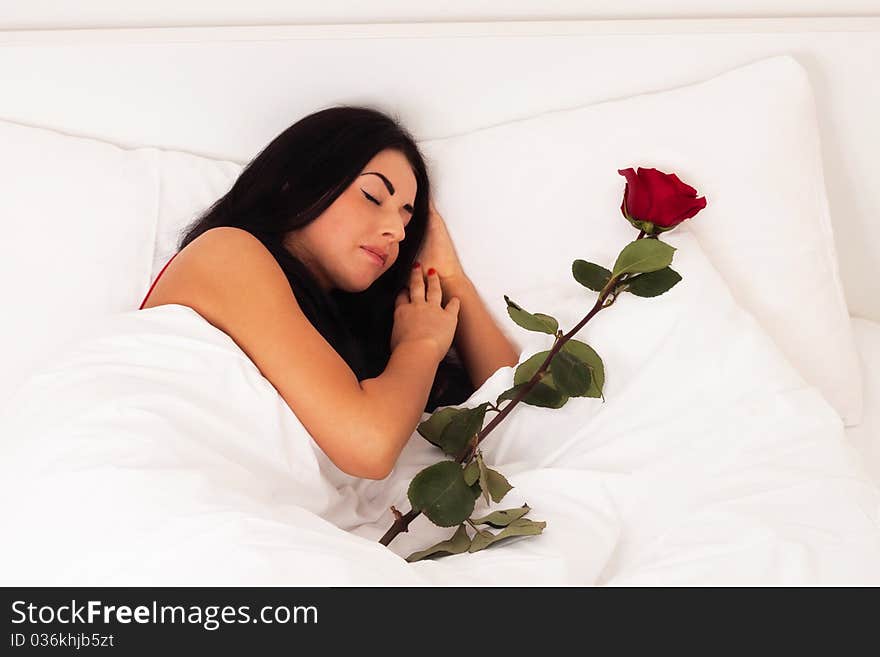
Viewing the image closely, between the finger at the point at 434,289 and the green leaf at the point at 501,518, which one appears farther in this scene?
the finger at the point at 434,289

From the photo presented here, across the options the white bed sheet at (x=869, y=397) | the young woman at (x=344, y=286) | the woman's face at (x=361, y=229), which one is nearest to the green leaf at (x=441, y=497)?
the young woman at (x=344, y=286)

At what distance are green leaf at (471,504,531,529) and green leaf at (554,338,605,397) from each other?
16cm

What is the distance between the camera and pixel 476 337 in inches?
53.2

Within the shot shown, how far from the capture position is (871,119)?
4.74 ft

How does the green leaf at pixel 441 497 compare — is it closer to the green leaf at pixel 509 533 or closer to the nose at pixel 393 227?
the green leaf at pixel 509 533

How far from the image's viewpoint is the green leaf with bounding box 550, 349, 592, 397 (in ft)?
3.43

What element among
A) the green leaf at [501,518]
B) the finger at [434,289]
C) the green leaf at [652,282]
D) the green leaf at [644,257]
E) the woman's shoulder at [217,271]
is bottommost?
the green leaf at [501,518]

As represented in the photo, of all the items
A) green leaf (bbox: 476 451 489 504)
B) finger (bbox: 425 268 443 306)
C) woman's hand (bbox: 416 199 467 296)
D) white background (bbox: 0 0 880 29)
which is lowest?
Result: green leaf (bbox: 476 451 489 504)

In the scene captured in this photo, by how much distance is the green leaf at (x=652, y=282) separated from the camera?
1.07 metres

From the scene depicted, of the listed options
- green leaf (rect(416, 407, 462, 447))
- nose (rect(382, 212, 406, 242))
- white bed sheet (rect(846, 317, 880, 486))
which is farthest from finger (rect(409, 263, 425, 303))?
white bed sheet (rect(846, 317, 880, 486))

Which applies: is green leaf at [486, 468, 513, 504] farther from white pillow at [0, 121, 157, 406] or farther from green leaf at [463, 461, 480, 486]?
white pillow at [0, 121, 157, 406]

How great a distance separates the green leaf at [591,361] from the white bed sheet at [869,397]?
422 mm

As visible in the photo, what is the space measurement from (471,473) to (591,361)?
8.3 inches

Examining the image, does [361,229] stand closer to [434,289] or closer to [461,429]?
[434,289]
